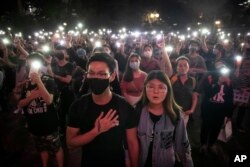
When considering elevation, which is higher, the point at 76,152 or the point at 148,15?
the point at 148,15

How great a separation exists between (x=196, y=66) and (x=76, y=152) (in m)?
4.15

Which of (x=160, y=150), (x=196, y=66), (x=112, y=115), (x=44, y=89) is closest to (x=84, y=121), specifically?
(x=112, y=115)

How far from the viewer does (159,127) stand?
3.55m

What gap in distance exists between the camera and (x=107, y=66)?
10.6 feet

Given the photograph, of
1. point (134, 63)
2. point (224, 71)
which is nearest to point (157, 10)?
point (134, 63)

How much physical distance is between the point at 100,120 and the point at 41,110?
87.1 inches

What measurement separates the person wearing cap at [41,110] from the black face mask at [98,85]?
172cm

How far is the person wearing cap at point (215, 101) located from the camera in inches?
245

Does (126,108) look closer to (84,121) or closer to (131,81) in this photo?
(84,121)

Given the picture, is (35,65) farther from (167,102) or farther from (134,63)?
(134,63)

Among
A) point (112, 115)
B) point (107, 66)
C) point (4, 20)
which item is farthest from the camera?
point (4, 20)

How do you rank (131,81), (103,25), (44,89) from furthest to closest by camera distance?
(103,25)
(131,81)
(44,89)

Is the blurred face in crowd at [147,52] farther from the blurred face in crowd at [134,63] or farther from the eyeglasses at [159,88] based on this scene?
the eyeglasses at [159,88]

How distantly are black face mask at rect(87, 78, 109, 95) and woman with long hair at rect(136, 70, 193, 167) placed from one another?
727 millimetres
